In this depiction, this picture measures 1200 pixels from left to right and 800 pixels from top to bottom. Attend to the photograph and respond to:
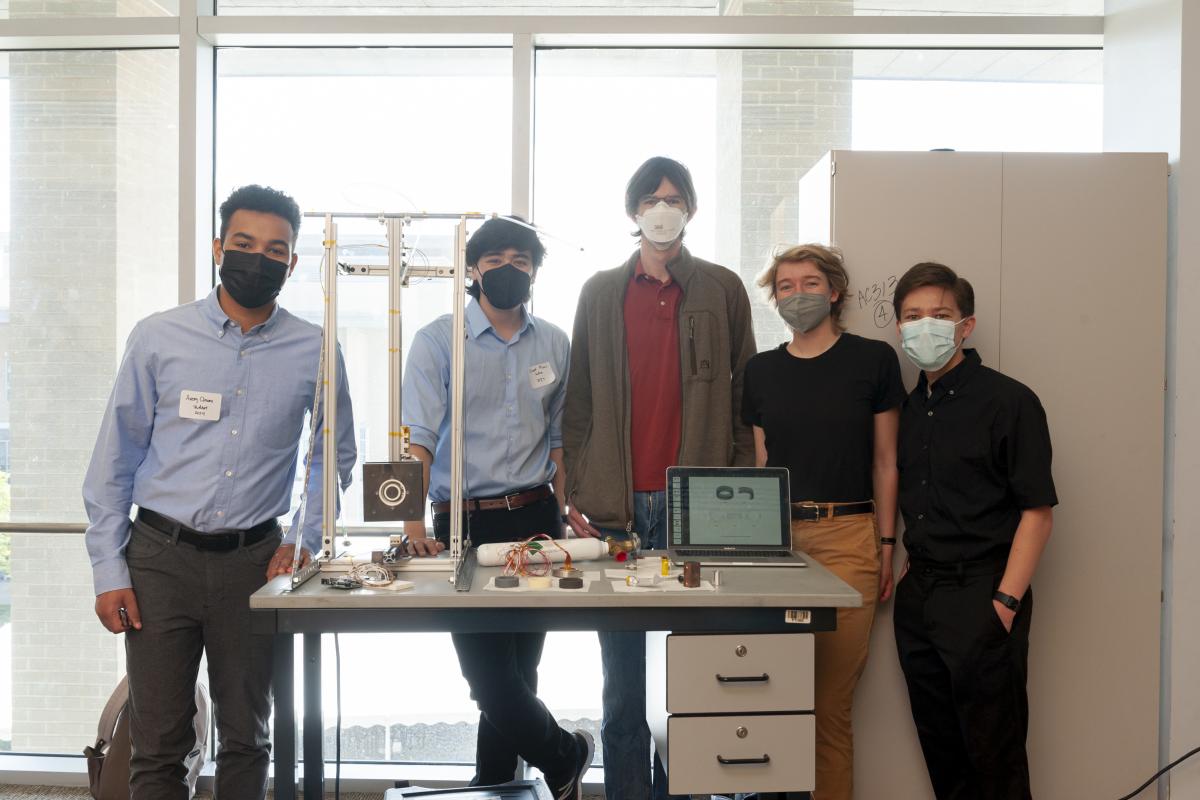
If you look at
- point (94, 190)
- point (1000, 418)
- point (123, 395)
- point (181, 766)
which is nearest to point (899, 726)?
point (1000, 418)

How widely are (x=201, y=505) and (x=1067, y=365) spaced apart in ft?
7.85

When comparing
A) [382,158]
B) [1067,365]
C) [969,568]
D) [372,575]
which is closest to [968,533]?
[969,568]

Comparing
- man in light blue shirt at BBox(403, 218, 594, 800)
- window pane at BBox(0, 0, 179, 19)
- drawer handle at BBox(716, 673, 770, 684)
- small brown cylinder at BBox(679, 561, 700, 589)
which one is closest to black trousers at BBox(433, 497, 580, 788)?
man in light blue shirt at BBox(403, 218, 594, 800)

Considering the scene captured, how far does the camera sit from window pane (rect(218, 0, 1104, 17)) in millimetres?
2955

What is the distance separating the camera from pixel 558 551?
2.05 meters

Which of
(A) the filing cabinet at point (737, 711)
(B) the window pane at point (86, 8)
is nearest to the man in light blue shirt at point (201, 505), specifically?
(A) the filing cabinet at point (737, 711)

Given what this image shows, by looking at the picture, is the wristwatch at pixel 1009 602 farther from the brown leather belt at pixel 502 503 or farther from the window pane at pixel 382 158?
the window pane at pixel 382 158

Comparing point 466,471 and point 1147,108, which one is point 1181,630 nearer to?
point 1147,108

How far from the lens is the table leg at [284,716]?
1.75 meters

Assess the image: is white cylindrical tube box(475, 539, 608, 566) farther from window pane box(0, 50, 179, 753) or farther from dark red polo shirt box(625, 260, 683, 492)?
window pane box(0, 50, 179, 753)

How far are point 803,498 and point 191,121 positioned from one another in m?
2.39

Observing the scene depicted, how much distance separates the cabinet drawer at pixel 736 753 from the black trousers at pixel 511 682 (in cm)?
64

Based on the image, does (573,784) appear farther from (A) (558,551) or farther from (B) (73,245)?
(B) (73,245)

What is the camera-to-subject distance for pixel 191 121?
290 cm
